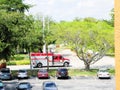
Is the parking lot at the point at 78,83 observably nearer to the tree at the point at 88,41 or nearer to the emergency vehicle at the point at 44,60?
the tree at the point at 88,41

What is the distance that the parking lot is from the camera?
121 ft

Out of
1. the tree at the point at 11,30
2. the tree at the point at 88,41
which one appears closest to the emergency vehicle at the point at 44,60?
the tree at the point at 88,41

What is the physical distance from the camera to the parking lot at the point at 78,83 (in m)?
37.0

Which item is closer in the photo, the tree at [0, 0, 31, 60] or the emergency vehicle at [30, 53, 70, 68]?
the tree at [0, 0, 31, 60]

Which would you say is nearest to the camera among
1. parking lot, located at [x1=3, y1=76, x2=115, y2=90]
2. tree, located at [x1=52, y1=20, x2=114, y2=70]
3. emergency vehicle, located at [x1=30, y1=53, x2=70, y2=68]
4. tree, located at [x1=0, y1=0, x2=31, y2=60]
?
parking lot, located at [x1=3, y1=76, x2=115, y2=90]

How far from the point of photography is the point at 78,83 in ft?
131

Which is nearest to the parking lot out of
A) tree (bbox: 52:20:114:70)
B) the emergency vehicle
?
tree (bbox: 52:20:114:70)

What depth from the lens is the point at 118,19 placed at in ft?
22.6

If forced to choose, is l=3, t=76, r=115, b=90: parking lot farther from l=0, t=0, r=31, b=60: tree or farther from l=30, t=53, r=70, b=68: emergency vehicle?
l=30, t=53, r=70, b=68: emergency vehicle

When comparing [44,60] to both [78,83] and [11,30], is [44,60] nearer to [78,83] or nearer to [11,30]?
[11,30]

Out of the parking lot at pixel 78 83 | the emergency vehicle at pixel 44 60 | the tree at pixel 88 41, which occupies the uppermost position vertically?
the tree at pixel 88 41

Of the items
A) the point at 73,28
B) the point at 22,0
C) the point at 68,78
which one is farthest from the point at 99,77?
the point at 22,0

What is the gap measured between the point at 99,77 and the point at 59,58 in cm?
1472

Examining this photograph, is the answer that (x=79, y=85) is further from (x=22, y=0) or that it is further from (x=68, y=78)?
(x=22, y=0)
